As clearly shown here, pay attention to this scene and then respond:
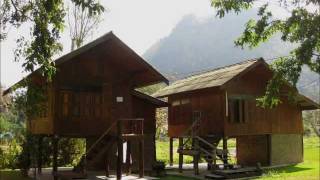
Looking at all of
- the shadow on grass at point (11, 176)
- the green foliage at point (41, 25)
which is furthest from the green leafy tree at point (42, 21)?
the shadow on grass at point (11, 176)

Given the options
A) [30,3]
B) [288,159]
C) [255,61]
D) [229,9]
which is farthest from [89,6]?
[288,159]

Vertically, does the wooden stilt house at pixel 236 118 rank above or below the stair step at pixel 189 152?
above

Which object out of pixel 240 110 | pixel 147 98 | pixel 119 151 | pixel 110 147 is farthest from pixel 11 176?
pixel 240 110

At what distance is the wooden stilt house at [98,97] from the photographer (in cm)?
2067

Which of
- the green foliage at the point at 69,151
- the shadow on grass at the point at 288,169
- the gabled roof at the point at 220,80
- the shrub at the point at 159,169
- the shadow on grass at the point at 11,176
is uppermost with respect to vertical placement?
the gabled roof at the point at 220,80

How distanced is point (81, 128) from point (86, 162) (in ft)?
6.91

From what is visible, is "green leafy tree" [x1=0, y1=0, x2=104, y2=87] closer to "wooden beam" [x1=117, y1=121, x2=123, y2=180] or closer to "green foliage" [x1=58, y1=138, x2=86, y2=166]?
"wooden beam" [x1=117, y1=121, x2=123, y2=180]

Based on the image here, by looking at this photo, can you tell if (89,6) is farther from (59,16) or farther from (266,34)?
(266,34)

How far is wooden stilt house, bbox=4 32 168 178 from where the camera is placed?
67.8 ft

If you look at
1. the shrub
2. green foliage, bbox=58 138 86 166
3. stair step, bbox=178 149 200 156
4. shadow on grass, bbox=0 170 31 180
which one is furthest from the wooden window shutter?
shadow on grass, bbox=0 170 31 180

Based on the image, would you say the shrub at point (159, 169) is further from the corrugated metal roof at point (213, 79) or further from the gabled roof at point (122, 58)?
the corrugated metal roof at point (213, 79)

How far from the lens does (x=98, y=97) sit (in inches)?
871

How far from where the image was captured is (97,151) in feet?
70.0

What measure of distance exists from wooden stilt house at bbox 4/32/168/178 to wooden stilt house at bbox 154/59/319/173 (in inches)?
148
